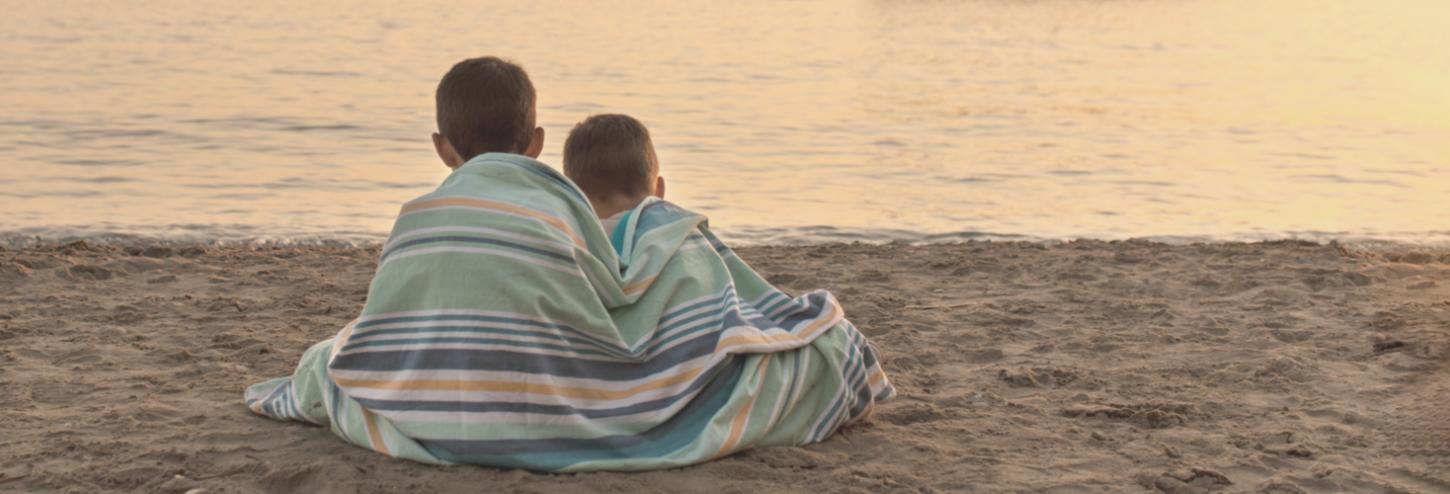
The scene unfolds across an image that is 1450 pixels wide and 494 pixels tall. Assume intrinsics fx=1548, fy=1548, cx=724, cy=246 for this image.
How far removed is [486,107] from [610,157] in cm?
42

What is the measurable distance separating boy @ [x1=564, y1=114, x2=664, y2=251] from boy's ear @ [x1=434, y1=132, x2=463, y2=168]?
0.30 m

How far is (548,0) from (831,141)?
16435 millimetres

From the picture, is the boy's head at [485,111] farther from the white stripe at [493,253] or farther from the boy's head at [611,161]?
the white stripe at [493,253]

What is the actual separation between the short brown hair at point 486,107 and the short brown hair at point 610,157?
0.18 meters

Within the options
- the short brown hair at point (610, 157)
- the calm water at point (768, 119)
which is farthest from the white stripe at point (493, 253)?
the calm water at point (768, 119)

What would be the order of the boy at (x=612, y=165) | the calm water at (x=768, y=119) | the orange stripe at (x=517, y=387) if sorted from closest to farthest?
the orange stripe at (x=517, y=387) → the boy at (x=612, y=165) → the calm water at (x=768, y=119)

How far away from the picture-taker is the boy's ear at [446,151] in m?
4.13

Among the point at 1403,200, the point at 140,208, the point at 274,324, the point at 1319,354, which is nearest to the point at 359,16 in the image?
the point at 140,208

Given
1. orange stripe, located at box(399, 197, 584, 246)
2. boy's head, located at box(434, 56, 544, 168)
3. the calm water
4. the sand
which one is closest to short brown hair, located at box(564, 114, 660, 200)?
boy's head, located at box(434, 56, 544, 168)

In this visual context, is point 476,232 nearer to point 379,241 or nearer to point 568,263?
point 568,263

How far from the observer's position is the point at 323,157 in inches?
454

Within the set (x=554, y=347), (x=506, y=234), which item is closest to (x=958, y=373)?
(x=554, y=347)

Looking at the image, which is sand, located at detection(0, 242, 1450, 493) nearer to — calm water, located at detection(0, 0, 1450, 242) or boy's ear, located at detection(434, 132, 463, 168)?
boy's ear, located at detection(434, 132, 463, 168)

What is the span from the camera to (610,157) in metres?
4.31
